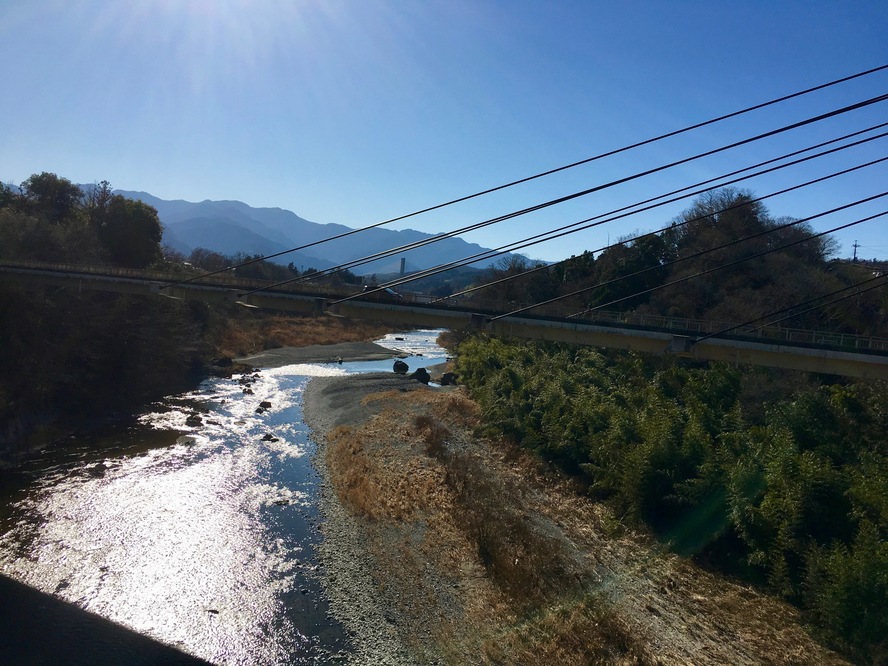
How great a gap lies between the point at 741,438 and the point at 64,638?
60.6 ft

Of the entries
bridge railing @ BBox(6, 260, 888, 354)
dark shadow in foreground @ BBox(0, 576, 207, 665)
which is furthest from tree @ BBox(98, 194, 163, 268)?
dark shadow in foreground @ BBox(0, 576, 207, 665)

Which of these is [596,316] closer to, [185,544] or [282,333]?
[185,544]

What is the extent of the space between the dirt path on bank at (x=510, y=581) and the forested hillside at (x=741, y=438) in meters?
0.95

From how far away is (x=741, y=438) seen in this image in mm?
17938

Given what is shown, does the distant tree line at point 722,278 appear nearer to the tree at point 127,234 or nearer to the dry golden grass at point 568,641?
the dry golden grass at point 568,641

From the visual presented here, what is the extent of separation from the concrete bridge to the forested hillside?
5.85 ft

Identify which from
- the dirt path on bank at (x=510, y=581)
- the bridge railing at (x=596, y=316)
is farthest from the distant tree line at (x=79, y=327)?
the dirt path on bank at (x=510, y=581)

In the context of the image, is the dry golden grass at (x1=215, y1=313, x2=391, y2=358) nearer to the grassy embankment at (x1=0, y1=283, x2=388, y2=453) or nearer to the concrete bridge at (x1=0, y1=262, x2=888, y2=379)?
the grassy embankment at (x1=0, y1=283, x2=388, y2=453)

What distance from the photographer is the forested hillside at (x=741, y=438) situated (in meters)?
12.1

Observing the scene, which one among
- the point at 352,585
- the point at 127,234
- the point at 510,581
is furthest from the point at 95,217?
the point at 510,581

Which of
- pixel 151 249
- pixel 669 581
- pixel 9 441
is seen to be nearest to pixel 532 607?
pixel 669 581

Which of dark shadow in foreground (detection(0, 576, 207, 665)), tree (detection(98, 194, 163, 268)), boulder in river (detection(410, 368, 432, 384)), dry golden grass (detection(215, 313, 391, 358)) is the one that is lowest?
dark shadow in foreground (detection(0, 576, 207, 665))

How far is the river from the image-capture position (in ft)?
38.4

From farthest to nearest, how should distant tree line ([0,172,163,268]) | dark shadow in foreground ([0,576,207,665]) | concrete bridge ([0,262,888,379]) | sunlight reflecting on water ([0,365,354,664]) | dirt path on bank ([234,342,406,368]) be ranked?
dirt path on bank ([234,342,406,368])
distant tree line ([0,172,163,268])
concrete bridge ([0,262,888,379])
sunlight reflecting on water ([0,365,354,664])
dark shadow in foreground ([0,576,207,665])
